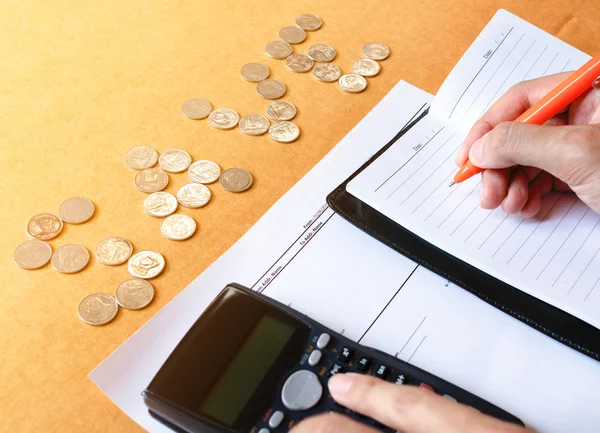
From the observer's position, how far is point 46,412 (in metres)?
0.43

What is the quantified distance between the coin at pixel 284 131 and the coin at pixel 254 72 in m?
0.08

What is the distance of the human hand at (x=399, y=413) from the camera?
0.36m

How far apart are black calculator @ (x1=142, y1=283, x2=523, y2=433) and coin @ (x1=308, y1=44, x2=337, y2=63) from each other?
0.37m

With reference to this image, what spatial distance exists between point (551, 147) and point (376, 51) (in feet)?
1.01

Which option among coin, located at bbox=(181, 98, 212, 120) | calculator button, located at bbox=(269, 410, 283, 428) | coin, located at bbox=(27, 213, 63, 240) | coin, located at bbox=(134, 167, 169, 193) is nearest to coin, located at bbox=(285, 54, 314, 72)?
coin, located at bbox=(181, 98, 212, 120)

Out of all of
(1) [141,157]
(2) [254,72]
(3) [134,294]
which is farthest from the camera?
(2) [254,72]

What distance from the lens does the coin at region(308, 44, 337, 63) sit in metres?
0.72

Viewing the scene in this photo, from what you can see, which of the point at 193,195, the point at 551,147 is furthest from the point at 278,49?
the point at 551,147

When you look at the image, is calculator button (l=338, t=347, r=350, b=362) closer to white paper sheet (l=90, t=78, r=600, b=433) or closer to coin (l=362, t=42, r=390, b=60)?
white paper sheet (l=90, t=78, r=600, b=433)

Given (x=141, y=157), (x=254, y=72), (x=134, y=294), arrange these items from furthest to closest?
(x=254, y=72) → (x=141, y=157) → (x=134, y=294)

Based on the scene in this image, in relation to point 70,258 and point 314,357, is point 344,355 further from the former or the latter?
point 70,258

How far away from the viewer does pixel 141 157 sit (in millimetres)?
590

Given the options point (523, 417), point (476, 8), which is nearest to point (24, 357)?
point (523, 417)

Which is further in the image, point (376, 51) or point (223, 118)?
point (376, 51)
